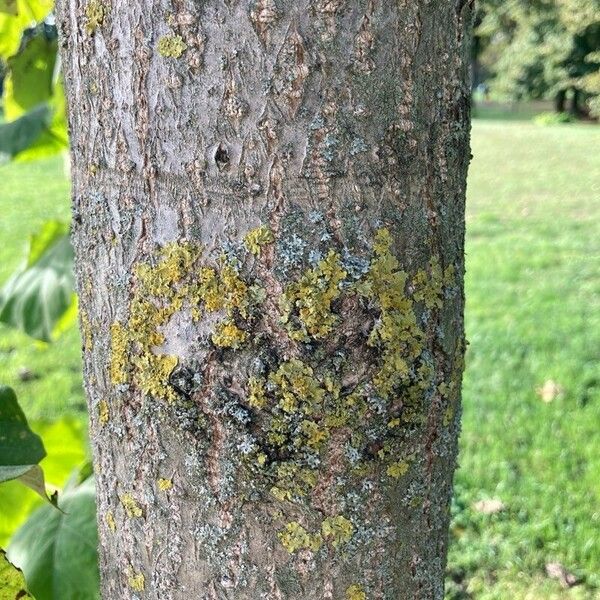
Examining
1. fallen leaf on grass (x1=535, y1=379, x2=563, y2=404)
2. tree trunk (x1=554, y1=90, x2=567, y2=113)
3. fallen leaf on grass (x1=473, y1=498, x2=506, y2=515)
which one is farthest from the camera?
tree trunk (x1=554, y1=90, x2=567, y2=113)

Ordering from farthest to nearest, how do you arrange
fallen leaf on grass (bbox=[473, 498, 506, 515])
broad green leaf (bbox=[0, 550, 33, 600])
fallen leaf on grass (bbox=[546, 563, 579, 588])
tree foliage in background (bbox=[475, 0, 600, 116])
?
tree foliage in background (bbox=[475, 0, 600, 116])
fallen leaf on grass (bbox=[473, 498, 506, 515])
fallen leaf on grass (bbox=[546, 563, 579, 588])
broad green leaf (bbox=[0, 550, 33, 600])

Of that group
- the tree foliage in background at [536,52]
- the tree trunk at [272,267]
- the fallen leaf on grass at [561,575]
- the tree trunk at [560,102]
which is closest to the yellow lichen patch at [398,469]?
the tree trunk at [272,267]

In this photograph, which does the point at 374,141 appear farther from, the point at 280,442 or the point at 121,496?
the point at 121,496

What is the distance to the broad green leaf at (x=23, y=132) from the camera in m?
1.62

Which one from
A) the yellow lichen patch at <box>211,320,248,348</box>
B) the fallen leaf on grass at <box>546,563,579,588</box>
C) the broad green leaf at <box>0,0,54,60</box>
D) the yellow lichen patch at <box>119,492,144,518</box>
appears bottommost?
the fallen leaf on grass at <box>546,563,579,588</box>

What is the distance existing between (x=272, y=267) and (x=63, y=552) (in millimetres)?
677

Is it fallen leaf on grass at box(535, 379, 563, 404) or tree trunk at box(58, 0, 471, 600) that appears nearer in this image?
tree trunk at box(58, 0, 471, 600)

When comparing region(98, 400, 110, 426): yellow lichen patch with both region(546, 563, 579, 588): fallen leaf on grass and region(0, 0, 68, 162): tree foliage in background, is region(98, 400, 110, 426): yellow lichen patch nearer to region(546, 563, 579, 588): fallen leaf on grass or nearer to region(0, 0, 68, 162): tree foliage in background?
region(0, 0, 68, 162): tree foliage in background

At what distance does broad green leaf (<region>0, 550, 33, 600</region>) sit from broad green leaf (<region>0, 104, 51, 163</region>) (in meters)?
1.06

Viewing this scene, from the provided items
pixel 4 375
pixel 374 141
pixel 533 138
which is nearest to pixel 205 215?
pixel 374 141

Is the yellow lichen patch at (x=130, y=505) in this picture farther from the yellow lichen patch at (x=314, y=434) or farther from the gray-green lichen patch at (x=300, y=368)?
the yellow lichen patch at (x=314, y=434)

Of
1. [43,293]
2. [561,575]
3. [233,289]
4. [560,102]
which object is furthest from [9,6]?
[560,102]

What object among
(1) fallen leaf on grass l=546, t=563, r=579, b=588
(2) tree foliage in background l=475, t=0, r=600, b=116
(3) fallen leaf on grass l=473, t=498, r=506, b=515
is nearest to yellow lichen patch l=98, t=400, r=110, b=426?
(1) fallen leaf on grass l=546, t=563, r=579, b=588

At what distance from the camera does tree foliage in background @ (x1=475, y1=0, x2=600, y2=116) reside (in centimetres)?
1889
